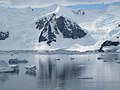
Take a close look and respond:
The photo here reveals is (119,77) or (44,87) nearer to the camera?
(44,87)

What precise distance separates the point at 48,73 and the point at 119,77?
15.6 m

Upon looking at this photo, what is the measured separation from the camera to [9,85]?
186 ft

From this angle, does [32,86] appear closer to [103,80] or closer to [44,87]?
[44,87]

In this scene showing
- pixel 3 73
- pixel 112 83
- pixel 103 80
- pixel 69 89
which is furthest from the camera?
pixel 3 73

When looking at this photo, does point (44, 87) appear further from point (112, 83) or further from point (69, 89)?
point (112, 83)

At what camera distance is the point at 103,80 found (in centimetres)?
5912

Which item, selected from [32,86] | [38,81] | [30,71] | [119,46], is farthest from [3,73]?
[119,46]

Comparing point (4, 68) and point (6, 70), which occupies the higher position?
point (4, 68)

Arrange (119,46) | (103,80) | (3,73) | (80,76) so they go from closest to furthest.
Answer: (103,80)
(80,76)
(3,73)
(119,46)

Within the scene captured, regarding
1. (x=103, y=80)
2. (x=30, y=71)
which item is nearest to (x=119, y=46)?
(x=30, y=71)

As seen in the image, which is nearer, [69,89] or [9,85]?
[69,89]

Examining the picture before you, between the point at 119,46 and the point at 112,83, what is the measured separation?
112938 millimetres

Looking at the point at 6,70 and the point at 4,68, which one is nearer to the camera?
the point at 6,70

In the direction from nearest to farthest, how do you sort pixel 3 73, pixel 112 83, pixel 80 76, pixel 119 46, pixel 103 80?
1. pixel 112 83
2. pixel 103 80
3. pixel 80 76
4. pixel 3 73
5. pixel 119 46
